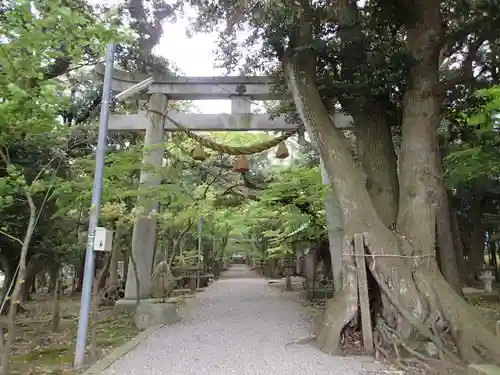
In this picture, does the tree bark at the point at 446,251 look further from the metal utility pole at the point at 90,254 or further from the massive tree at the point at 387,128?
the metal utility pole at the point at 90,254

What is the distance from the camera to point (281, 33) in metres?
7.49

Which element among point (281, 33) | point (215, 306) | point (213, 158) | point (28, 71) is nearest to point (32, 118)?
point (28, 71)

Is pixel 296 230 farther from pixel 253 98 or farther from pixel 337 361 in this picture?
pixel 337 361

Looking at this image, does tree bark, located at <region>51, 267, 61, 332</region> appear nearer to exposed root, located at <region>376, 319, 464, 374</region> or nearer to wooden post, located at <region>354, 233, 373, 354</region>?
wooden post, located at <region>354, 233, 373, 354</region>

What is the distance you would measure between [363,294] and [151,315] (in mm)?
4403

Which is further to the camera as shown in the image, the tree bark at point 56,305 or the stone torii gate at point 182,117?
the stone torii gate at point 182,117

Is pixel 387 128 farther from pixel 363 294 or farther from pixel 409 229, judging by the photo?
pixel 363 294

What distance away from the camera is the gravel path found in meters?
5.23

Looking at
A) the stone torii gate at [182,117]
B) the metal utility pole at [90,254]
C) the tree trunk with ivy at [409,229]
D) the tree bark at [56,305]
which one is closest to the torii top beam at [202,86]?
the stone torii gate at [182,117]

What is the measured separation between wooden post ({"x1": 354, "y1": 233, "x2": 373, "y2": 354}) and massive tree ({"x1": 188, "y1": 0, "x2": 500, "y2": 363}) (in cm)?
10

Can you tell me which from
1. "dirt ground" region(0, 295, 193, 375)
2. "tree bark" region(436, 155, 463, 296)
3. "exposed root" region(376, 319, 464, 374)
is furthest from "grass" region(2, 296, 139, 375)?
"tree bark" region(436, 155, 463, 296)

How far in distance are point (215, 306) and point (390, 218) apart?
632 centimetres

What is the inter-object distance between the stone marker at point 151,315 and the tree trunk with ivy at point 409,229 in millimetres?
3619

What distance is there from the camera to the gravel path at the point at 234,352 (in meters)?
5.23
